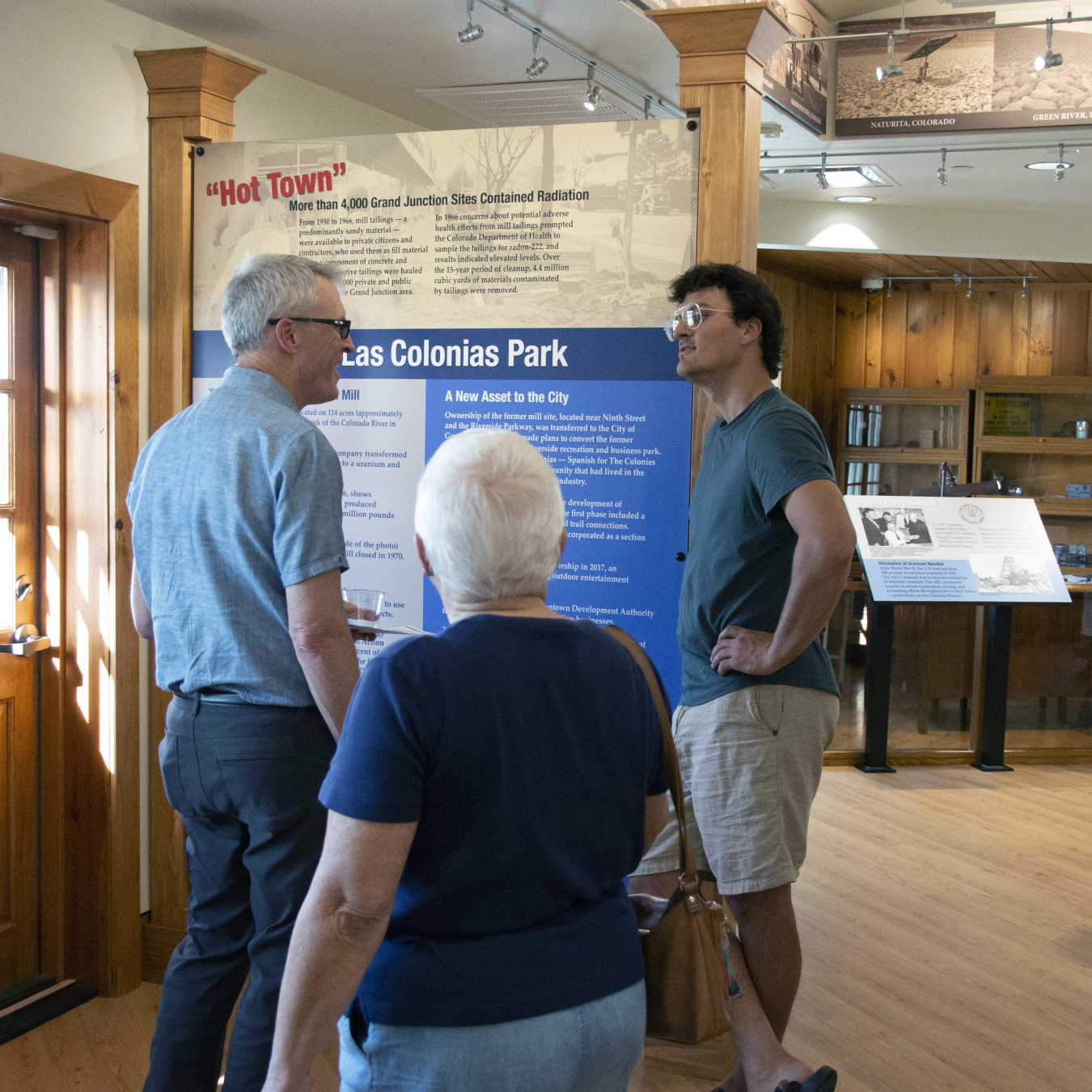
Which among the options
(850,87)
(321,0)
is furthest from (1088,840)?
(321,0)

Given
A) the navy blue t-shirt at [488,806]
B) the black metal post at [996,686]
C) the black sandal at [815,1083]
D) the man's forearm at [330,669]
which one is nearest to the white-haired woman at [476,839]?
the navy blue t-shirt at [488,806]

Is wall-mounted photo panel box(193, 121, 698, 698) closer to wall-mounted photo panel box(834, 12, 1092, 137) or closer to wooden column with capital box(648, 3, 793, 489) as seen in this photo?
wooden column with capital box(648, 3, 793, 489)

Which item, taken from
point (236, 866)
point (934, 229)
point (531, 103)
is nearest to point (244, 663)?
point (236, 866)

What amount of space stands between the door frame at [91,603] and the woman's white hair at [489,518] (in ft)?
6.11

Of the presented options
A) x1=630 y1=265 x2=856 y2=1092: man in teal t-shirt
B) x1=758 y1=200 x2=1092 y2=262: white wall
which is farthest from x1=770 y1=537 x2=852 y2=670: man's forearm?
x1=758 y1=200 x2=1092 y2=262: white wall

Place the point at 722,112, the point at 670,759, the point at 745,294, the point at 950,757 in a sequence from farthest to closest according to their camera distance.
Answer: the point at 950,757
the point at 722,112
the point at 745,294
the point at 670,759

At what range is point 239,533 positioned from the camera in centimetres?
177

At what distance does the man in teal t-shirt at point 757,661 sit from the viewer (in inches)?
77.8

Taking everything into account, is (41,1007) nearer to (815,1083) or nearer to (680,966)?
(815,1083)

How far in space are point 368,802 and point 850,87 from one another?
4256 mm

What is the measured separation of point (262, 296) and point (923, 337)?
6.57 m

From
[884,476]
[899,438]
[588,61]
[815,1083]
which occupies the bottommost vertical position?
[815,1083]

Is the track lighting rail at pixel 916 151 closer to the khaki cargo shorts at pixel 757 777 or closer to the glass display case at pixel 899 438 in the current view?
the glass display case at pixel 899 438

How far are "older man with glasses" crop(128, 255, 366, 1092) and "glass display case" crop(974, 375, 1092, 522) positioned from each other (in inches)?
244
